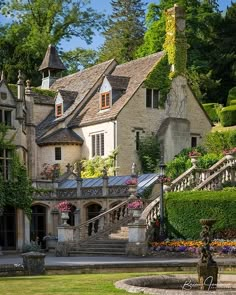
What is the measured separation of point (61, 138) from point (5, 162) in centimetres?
1138

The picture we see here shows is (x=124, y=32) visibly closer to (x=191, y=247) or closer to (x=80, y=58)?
(x=80, y=58)

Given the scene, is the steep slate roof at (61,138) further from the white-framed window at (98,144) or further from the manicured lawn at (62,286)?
the manicured lawn at (62,286)

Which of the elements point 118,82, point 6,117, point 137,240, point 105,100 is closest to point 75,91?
point 105,100

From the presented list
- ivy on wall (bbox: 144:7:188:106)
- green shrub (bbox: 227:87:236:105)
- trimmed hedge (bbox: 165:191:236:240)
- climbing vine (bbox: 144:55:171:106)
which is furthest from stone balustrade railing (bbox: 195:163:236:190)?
green shrub (bbox: 227:87:236:105)

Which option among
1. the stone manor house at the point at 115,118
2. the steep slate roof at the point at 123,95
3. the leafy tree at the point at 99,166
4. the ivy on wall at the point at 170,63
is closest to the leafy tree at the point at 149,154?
the stone manor house at the point at 115,118

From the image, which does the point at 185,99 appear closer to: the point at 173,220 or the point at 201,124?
the point at 201,124

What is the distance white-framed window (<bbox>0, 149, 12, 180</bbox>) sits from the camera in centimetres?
4084

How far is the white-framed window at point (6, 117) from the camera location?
136 feet

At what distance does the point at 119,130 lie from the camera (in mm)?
50094

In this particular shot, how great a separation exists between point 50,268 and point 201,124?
104 ft

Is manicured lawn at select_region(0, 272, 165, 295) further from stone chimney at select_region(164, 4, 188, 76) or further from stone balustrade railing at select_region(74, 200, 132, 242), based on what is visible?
stone chimney at select_region(164, 4, 188, 76)

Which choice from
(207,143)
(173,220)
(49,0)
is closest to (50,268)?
(173,220)

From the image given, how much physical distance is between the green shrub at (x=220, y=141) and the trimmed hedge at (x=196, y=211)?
16.6 meters

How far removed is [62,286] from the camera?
18.1 m
